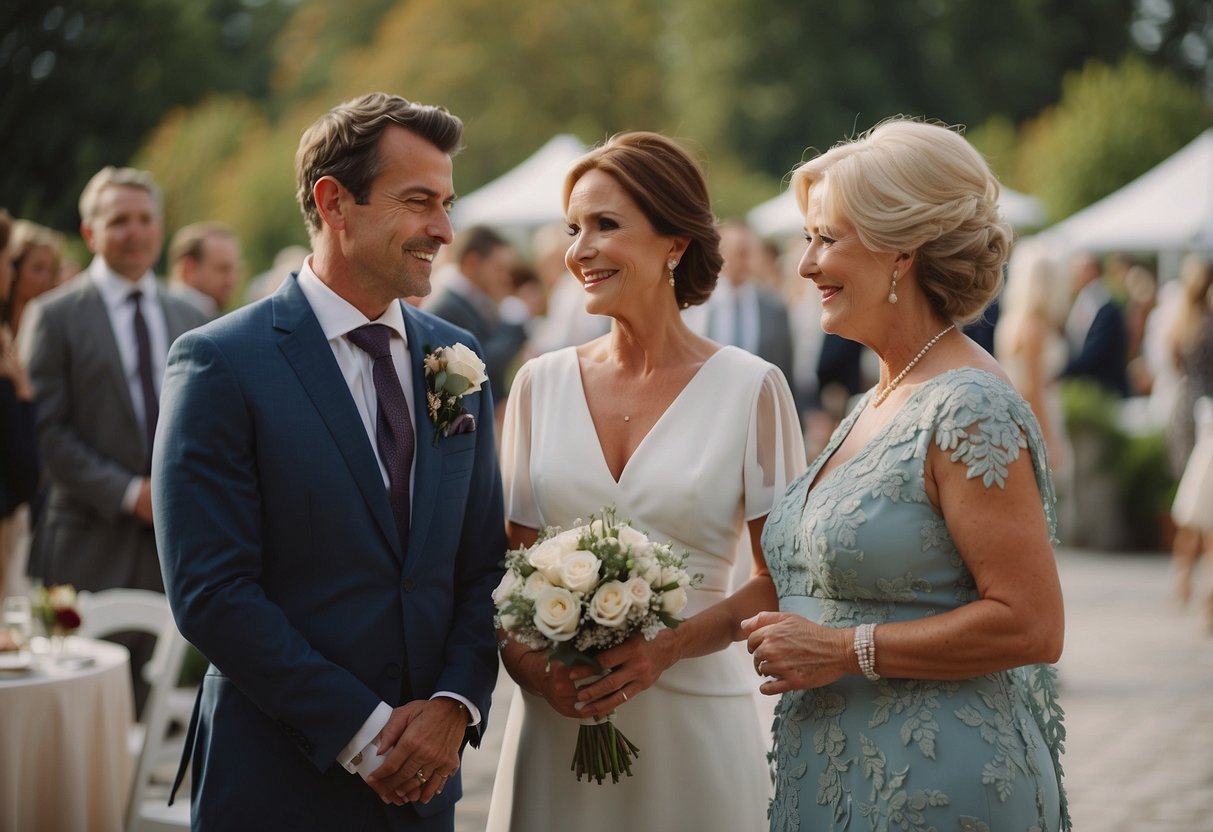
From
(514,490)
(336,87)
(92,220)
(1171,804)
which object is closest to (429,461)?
(514,490)

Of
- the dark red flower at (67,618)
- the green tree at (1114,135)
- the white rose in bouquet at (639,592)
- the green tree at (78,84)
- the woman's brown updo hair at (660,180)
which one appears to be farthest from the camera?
the green tree at (1114,135)

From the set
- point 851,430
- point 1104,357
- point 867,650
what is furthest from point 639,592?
point 1104,357

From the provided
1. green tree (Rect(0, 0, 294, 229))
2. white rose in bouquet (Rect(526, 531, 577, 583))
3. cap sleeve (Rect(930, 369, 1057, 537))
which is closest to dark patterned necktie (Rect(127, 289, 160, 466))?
white rose in bouquet (Rect(526, 531, 577, 583))

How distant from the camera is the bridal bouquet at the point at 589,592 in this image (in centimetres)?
314

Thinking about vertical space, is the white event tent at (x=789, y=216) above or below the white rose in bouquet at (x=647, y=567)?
above

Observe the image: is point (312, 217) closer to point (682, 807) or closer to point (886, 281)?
point (886, 281)

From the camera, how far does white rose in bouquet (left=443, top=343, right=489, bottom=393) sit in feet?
11.4

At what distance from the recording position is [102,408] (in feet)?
21.3

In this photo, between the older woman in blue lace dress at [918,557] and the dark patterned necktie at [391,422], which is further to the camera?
the dark patterned necktie at [391,422]

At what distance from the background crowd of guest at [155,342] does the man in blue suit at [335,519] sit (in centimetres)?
118

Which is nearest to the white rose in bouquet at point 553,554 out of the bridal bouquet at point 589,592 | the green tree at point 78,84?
the bridal bouquet at point 589,592

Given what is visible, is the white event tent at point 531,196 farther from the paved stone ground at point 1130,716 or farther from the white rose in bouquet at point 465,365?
the white rose in bouquet at point 465,365

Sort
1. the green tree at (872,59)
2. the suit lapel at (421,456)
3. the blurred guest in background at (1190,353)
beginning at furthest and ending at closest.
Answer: the green tree at (872,59)
the blurred guest in background at (1190,353)
the suit lapel at (421,456)

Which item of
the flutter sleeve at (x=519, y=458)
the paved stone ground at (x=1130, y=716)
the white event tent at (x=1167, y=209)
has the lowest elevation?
the paved stone ground at (x=1130, y=716)
